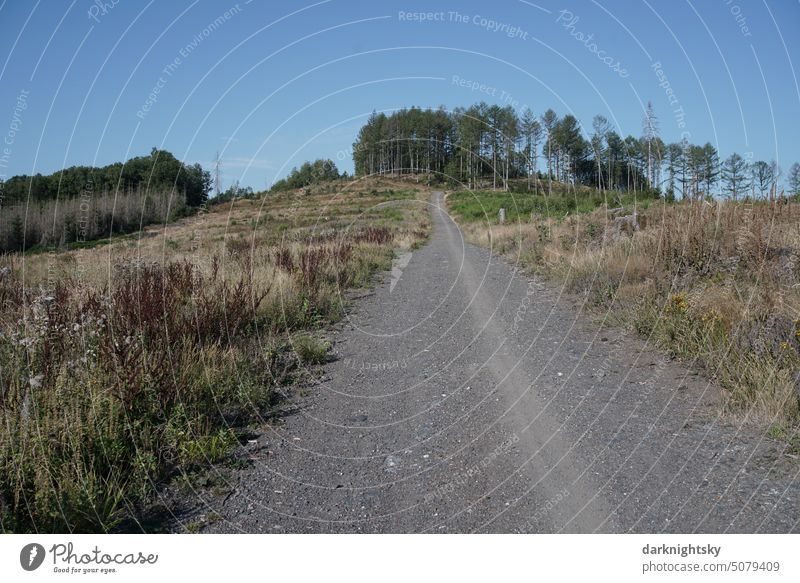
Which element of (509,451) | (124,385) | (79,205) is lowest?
(509,451)

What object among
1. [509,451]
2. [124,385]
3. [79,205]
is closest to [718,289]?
[509,451]

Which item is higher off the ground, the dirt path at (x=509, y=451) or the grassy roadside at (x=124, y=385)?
the grassy roadside at (x=124, y=385)

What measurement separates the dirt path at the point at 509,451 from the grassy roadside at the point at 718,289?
0.31 m

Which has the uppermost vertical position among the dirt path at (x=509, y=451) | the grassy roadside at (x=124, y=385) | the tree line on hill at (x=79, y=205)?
the tree line on hill at (x=79, y=205)

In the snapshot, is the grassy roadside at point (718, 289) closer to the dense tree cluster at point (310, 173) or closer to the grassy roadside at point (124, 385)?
the grassy roadside at point (124, 385)

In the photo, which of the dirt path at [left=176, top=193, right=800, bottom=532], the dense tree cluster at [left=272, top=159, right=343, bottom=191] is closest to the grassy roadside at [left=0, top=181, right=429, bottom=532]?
the dirt path at [left=176, top=193, right=800, bottom=532]

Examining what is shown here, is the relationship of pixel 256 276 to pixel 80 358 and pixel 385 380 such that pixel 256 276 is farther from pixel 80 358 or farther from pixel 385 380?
pixel 80 358

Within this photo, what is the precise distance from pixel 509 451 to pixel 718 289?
4309 millimetres

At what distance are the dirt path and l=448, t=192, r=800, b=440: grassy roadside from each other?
12.1 inches

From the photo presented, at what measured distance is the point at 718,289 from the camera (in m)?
6.99

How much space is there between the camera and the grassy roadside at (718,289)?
466cm

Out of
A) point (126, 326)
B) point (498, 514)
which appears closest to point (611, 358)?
point (498, 514)

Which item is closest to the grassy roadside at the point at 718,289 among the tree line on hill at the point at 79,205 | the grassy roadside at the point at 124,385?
the grassy roadside at the point at 124,385

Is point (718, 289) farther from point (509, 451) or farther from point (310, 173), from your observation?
point (310, 173)
